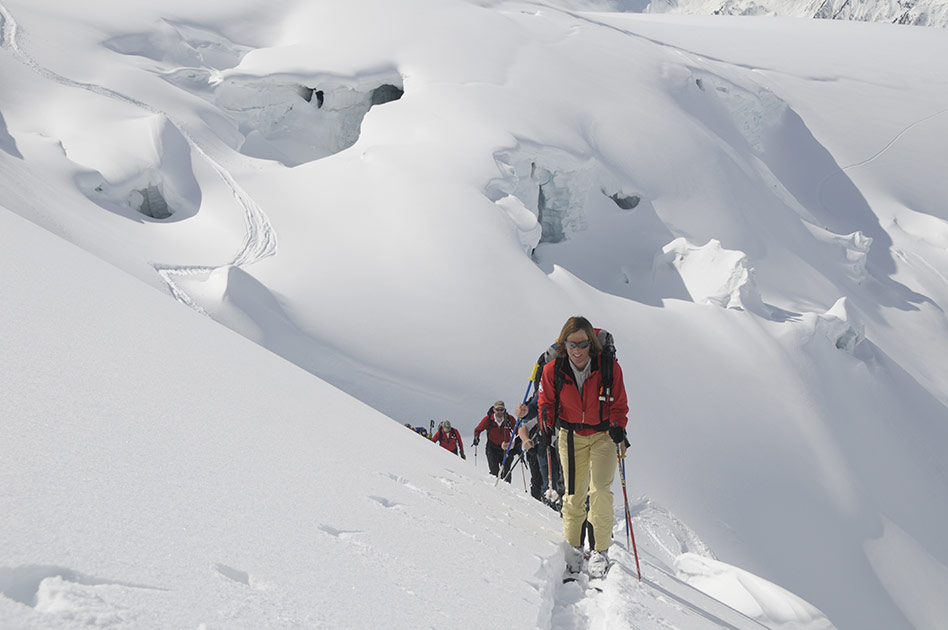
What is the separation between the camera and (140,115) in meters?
17.3

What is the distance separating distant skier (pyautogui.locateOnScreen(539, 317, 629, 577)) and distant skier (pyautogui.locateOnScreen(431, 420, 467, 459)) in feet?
21.7

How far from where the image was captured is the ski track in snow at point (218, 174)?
39.9ft

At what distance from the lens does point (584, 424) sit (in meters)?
4.30

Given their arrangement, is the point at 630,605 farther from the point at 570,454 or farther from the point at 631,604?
the point at 570,454

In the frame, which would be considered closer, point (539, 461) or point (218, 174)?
point (539, 461)

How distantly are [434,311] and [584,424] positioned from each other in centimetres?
910

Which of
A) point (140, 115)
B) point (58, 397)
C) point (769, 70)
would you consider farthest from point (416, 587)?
point (769, 70)

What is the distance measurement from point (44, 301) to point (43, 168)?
38.8 feet

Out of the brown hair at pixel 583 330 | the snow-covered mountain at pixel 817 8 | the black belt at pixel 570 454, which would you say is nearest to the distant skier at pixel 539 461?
the black belt at pixel 570 454

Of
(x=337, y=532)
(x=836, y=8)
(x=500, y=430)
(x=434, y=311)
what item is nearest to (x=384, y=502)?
(x=337, y=532)

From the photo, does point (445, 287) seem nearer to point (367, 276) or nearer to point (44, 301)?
point (367, 276)

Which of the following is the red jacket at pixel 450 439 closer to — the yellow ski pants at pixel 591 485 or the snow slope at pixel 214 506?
the snow slope at pixel 214 506

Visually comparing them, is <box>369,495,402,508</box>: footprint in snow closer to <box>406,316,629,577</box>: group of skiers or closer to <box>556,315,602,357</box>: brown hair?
<box>406,316,629,577</box>: group of skiers

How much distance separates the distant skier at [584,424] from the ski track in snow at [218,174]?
8256 millimetres
